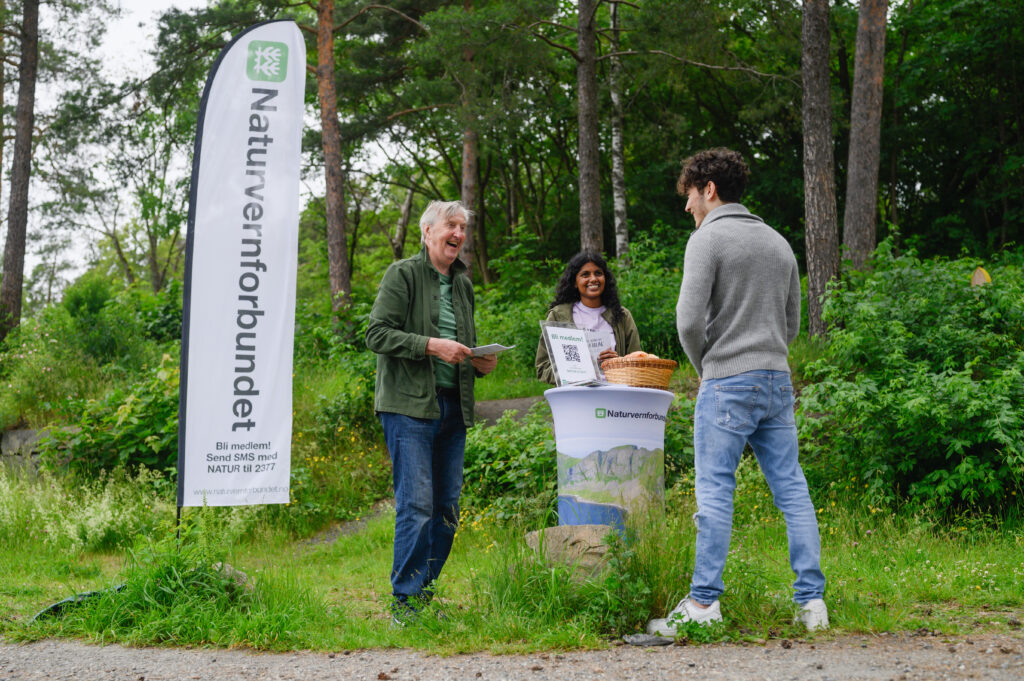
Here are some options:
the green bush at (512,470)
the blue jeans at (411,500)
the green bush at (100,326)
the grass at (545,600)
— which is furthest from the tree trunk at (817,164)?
the green bush at (100,326)

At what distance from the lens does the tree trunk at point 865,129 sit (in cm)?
1178

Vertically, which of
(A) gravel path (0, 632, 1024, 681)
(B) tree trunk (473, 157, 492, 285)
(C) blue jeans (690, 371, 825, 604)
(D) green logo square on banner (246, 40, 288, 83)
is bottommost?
(A) gravel path (0, 632, 1024, 681)

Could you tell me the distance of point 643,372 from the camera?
15.9 feet

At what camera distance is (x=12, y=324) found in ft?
59.5

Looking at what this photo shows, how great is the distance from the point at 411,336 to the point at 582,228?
10.2m

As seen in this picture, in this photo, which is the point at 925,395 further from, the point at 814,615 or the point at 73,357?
the point at 73,357

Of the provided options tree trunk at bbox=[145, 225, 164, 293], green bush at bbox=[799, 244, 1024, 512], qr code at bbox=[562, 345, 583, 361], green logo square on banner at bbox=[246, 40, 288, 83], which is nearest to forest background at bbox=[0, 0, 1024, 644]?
green bush at bbox=[799, 244, 1024, 512]

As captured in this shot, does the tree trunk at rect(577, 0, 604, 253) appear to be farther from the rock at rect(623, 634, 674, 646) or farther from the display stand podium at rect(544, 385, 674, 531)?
the rock at rect(623, 634, 674, 646)

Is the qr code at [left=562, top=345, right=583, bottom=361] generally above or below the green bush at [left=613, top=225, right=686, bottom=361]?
below

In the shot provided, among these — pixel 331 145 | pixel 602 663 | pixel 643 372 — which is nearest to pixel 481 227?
pixel 331 145

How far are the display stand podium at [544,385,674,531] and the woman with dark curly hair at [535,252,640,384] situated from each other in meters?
0.89

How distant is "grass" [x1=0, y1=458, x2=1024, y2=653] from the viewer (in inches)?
159

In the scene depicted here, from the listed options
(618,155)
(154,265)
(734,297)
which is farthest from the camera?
(154,265)

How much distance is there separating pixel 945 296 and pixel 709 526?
5.13 metres
